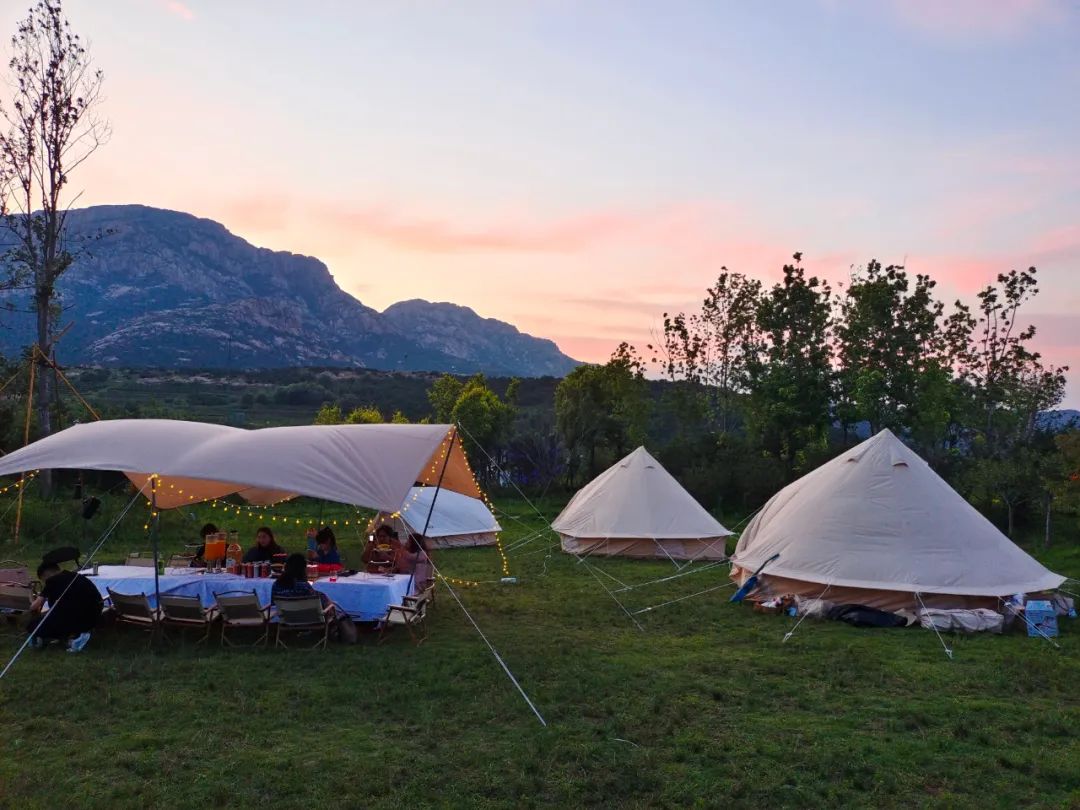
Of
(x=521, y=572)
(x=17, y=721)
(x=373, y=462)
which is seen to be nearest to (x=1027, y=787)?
(x=373, y=462)

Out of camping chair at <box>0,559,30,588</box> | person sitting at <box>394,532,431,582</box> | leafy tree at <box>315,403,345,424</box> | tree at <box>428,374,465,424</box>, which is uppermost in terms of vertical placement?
tree at <box>428,374,465,424</box>

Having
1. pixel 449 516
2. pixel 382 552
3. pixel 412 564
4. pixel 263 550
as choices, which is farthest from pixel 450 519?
pixel 263 550

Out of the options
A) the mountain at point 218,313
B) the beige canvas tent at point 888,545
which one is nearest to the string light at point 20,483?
the beige canvas tent at point 888,545

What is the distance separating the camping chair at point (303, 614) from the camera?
8.80m

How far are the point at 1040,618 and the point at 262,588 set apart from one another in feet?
30.3

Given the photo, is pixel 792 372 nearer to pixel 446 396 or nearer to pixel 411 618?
pixel 446 396

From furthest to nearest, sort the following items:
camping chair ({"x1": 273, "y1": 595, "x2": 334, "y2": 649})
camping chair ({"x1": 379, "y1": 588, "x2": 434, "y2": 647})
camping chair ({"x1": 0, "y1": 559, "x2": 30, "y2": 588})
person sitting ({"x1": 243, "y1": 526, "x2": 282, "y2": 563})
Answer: person sitting ({"x1": 243, "y1": 526, "x2": 282, "y2": 563}) < camping chair ({"x1": 0, "y1": 559, "x2": 30, "y2": 588}) < camping chair ({"x1": 379, "y1": 588, "x2": 434, "y2": 647}) < camping chair ({"x1": 273, "y1": 595, "x2": 334, "y2": 649})

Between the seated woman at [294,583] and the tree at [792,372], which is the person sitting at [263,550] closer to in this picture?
the seated woman at [294,583]

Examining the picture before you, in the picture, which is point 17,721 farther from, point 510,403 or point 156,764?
point 510,403

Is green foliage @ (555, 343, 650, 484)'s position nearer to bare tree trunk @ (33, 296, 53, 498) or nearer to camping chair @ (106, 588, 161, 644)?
bare tree trunk @ (33, 296, 53, 498)

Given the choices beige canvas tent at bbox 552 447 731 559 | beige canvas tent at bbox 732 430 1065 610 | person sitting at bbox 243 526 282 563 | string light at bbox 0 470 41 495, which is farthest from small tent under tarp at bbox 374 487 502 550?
beige canvas tent at bbox 732 430 1065 610

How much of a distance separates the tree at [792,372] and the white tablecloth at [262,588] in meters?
17.5

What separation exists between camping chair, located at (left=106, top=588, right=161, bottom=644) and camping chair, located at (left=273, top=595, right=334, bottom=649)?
133 centimetres

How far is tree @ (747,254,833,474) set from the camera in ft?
85.8
